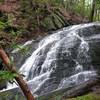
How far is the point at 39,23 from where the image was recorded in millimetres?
22938

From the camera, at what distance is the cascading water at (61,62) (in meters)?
11.9

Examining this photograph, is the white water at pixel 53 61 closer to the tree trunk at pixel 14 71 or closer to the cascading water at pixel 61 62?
the cascading water at pixel 61 62

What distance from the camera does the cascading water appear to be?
39.0 ft

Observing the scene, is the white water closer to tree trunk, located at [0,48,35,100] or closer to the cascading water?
the cascading water

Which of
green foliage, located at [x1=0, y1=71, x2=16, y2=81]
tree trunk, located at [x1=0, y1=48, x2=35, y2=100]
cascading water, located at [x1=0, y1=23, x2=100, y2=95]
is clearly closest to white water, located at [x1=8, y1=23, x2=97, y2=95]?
cascading water, located at [x1=0, y1=23, x2=100, y2=95]

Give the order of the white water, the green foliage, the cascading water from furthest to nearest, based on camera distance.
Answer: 1. the white water
2. the cascading water
3. the green foliage

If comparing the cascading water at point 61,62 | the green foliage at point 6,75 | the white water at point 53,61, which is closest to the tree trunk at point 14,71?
the green foliage at point 6,75

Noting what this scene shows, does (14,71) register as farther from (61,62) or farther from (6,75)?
(61,62)

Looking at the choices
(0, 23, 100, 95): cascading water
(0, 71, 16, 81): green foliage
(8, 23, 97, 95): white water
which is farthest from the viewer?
(8, 23, 97, 95): white water

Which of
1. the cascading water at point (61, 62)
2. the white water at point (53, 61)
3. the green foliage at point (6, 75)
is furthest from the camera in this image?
the white water at point (53, 61)

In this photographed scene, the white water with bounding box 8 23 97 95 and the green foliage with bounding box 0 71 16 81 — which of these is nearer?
the green foliage with bounding box 0 71 16 81

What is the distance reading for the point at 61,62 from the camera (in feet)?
45.6

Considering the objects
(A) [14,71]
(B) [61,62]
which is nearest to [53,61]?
(B) [61,62]

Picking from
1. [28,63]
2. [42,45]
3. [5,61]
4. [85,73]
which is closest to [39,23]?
[42,45]
